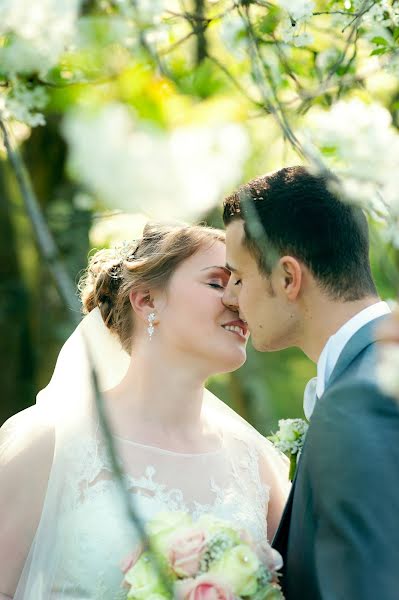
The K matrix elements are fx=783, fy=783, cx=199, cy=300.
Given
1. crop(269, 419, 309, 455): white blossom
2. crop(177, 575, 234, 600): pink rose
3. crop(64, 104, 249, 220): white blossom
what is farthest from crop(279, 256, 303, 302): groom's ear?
crop(64, 104, 249, 220): white blossom

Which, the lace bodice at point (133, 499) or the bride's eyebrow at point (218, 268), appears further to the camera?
the bride's eyebrow at point (218, 268)

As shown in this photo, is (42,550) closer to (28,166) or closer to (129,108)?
(129,108)

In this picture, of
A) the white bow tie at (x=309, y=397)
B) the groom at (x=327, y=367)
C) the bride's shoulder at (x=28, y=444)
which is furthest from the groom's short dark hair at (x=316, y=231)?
the bride's shoulder at (x=28, y=444)

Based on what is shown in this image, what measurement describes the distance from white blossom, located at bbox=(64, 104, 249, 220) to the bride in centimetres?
160

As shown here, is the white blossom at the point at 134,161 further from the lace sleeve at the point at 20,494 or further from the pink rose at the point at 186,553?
the lace sleeve at the point at 20,494

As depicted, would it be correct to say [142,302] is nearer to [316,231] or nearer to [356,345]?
[316,231]

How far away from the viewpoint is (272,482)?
3.88m

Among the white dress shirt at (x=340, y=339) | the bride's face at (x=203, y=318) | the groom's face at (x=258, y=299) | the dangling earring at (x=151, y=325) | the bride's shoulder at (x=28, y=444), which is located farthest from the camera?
the dangling earring at (x=151, y=325)

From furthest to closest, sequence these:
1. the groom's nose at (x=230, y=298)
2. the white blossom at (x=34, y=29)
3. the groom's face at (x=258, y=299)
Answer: the groom's nose at (x=230, y=298), the groom's face at (x=258, y=299), the white blossom at (x=34, y=29)

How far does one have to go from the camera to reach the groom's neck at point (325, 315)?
2.81 m

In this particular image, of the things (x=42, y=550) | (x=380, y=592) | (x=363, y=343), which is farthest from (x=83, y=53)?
Answer: (x=42, y=550)

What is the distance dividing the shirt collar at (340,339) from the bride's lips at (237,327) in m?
0.90

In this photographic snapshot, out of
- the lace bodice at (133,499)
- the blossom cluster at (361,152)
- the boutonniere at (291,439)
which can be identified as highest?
the blossom cluster at (361,152)

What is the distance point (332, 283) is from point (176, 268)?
117cm
